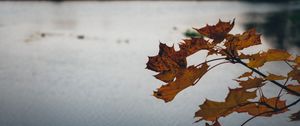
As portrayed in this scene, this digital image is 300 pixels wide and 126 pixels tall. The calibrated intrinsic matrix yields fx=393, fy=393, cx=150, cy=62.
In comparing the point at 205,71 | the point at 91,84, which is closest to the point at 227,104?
the point at 205,71

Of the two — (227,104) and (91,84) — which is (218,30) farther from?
(91,84)

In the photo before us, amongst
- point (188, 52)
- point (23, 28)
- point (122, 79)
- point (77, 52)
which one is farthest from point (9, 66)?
point (188, 52)

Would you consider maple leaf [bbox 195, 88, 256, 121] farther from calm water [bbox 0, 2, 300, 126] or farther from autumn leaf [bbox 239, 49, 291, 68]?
calm water [bbox 0, 2, 300, 126]

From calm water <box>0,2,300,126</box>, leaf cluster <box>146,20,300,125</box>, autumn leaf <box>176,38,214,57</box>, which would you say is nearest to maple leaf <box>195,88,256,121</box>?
leaf cluster <box>146,20,300,125</box>

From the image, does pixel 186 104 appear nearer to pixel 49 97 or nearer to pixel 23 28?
pixel 49 97

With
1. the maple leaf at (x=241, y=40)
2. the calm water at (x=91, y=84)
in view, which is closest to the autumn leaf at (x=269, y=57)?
the maple leaf at (x=241, y=40)
